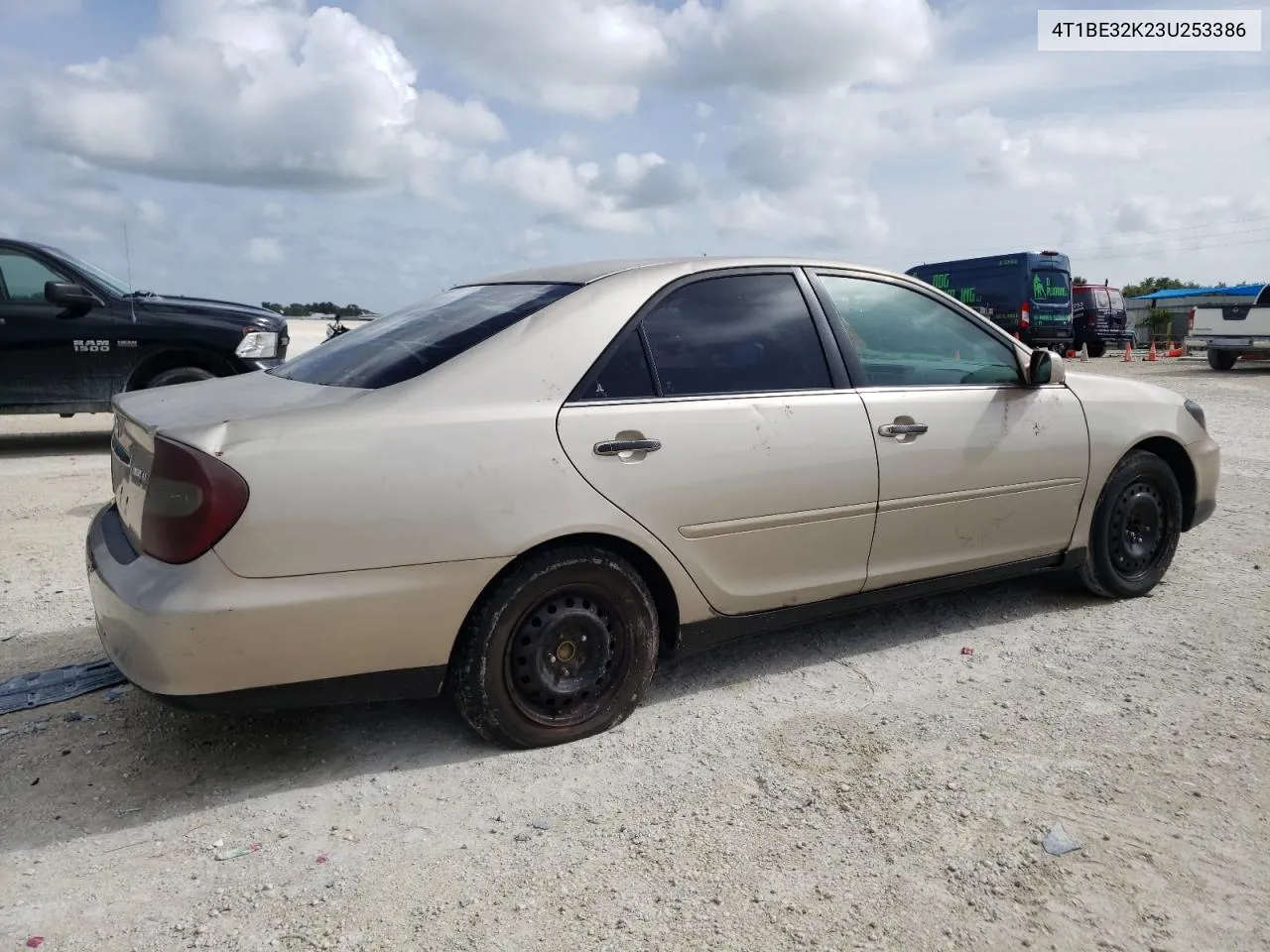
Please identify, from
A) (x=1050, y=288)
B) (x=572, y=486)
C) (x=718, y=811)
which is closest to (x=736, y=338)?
(x=572, y=486)

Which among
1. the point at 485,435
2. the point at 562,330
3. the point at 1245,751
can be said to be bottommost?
the point at 1245,751

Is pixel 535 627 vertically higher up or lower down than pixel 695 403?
lower down

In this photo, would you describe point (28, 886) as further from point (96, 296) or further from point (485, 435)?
point (96, 296)

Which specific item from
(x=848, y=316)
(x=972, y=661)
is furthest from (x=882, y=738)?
(x=848, y=316)

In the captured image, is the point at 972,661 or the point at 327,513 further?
the point at 972,661

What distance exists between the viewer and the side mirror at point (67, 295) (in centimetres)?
823

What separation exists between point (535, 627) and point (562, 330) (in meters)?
0.94

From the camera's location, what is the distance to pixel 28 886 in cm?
244

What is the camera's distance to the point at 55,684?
3596 mm

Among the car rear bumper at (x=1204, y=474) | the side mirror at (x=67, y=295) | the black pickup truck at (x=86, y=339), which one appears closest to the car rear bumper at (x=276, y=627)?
the car rear bumper at (x=1204, y=474)

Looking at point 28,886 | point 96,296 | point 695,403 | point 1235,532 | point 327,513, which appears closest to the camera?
point 28,886

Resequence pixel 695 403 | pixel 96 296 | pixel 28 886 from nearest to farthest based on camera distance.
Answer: pixel 28 886, pixel 695 403, pixel 96 296

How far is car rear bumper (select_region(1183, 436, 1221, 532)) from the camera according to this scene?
477 cm

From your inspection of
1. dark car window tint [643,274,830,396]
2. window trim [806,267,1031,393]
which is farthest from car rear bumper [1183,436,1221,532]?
dark car window tint [643,274,830,396]
